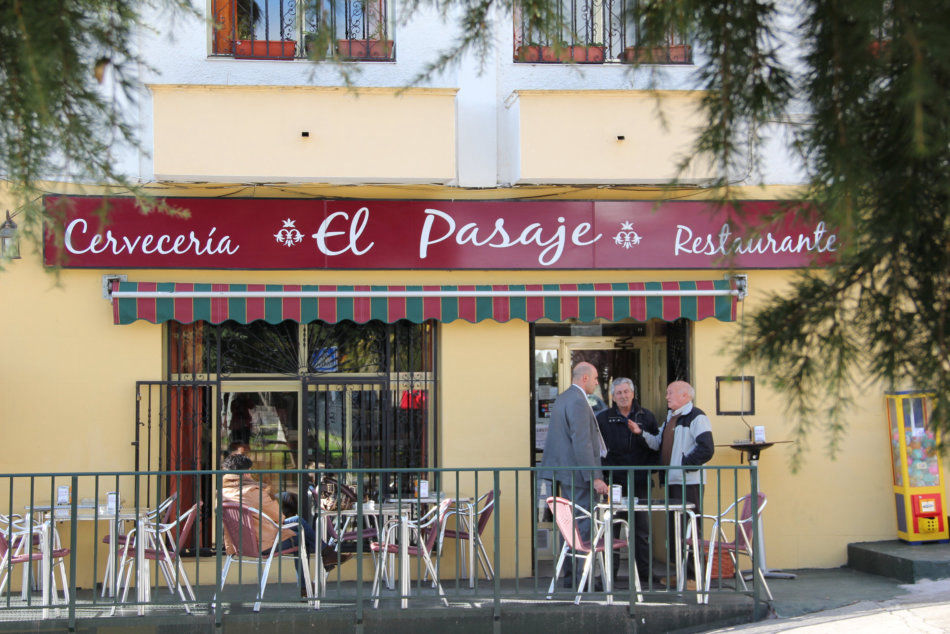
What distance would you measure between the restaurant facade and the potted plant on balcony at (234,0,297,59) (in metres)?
0.20

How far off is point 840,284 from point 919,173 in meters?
0.38

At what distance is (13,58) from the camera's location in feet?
11.8

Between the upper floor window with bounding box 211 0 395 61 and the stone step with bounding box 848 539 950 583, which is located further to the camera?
the upper floor window with bounding box 211 0 395 61

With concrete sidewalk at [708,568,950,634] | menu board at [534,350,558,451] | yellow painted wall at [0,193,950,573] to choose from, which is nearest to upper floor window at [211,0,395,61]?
yellow painted wall at [0,193,950,573]

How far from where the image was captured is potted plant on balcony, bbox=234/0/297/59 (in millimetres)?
10086

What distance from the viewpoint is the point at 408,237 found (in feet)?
Answer: 32.7

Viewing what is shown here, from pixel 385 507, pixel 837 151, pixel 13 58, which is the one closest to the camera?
pixel 837 151

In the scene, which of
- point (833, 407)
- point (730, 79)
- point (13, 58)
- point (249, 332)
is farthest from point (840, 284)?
point (249, 332)

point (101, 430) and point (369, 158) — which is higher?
point (369, 158)

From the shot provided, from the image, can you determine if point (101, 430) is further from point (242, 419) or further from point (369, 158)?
point (369, 158)

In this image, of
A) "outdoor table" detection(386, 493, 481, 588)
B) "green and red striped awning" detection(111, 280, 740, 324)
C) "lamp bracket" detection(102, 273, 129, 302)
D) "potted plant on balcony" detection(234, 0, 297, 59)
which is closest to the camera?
"outdoor table" detection(386, 493, 481, 588)

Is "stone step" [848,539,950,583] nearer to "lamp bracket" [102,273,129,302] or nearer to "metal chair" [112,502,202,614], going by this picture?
"metal chair" [112,502,202,614]

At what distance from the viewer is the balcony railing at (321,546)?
24.7 ft

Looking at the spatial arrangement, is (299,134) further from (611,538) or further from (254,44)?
(611,538)
